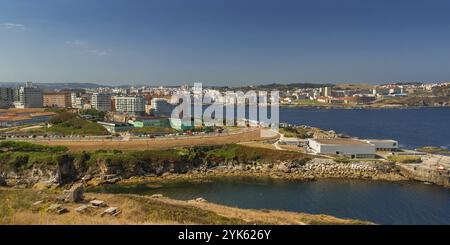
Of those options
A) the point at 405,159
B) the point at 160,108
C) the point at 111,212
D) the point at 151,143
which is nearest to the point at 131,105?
the point at 160,108

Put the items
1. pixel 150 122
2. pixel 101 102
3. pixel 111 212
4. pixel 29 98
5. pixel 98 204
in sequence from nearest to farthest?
pixel 111 212, pixel 98 204, pixel 150 122, pixel 29 98, pixel 101 102

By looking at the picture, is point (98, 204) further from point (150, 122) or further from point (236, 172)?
point (150, 122)

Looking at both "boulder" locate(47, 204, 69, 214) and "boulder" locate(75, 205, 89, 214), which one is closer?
"boulder" locate(47, 204, 69, 214)

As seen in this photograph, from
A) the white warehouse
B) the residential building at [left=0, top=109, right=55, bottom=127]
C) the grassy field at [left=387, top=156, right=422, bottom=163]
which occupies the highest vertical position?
the residential building at [left=0, top=109, right=55, bottom=127]

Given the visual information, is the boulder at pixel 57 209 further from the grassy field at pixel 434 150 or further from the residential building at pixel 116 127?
the grassy field at pixel 434 150

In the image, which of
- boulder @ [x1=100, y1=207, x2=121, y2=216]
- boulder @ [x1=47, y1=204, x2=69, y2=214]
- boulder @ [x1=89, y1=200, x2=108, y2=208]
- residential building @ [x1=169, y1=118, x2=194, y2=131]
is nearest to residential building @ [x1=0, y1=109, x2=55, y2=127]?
residential building @ [x1=169, y1=118, x2=194, y2=131]

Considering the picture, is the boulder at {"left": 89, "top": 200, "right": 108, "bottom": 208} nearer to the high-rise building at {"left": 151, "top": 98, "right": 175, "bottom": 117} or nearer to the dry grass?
the dry grass
